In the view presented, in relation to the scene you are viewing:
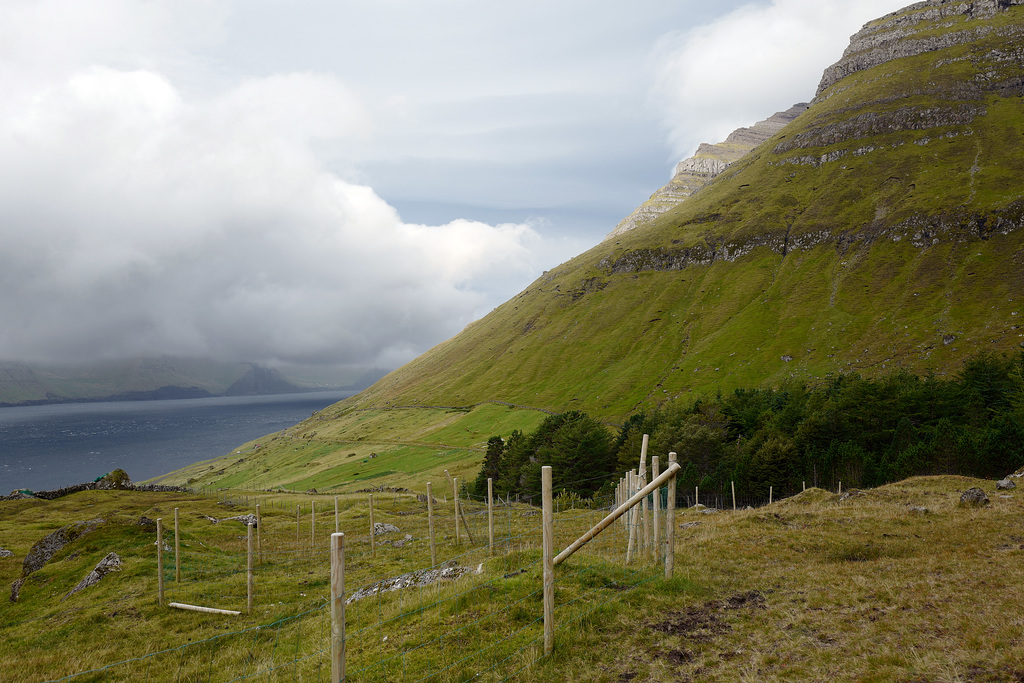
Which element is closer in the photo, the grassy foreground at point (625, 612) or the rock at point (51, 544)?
the grassy foreground at point (625, 612)

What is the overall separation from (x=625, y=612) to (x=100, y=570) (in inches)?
969

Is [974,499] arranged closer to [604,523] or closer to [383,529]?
[604,523]

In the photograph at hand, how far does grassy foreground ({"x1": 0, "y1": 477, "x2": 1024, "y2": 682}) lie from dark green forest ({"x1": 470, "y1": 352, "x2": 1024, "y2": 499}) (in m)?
46.1

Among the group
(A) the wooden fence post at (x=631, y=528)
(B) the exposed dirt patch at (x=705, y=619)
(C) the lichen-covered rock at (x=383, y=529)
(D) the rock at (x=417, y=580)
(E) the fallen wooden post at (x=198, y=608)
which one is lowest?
(C) the lichen-covered rock at (x=383, y=529)

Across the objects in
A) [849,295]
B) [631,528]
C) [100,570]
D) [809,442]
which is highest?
[849,295]

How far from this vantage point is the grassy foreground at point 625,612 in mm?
8766

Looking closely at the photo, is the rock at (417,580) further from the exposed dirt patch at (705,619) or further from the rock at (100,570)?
the rock at (100,570)

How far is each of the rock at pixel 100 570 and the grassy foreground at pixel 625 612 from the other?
0.40m

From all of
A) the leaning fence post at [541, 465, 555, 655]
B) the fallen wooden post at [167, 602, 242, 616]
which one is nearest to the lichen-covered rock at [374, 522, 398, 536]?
the fallen wooden post at [167, 602, 242, 616]

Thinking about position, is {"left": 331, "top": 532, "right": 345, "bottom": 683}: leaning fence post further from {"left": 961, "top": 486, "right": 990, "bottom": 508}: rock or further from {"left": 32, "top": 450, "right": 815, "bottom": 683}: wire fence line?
{"left": 961, "top": 486, "right": 990, "bottom": 508}: rock

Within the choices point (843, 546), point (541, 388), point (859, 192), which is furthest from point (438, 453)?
point (859, 192)

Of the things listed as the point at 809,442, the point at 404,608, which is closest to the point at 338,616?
the point at 404,608

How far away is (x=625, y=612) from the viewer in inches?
432

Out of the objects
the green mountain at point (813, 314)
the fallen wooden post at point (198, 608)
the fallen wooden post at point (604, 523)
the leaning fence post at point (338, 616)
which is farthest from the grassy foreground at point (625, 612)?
the green mountain at point (813, 314)
